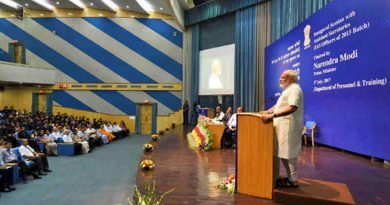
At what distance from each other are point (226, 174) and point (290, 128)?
5.73 feet

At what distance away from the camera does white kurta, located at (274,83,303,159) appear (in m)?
2.90

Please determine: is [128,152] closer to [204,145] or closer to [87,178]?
[87,178]

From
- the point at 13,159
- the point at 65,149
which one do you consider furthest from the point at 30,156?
the point at 65,149

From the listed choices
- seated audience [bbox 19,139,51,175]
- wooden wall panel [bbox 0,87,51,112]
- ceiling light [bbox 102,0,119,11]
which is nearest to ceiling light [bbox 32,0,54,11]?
ceiling light [bbox 102,0,119,11]

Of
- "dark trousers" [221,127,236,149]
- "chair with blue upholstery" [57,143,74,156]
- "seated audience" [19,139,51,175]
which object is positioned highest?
"dark trousers" [221,127,236,149]

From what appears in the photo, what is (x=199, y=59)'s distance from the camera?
52.5ft

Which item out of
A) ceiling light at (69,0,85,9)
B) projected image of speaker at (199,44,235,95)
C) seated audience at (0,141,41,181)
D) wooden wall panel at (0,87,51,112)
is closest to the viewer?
seated audience at (0,141,41,181)

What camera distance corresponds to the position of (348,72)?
19.8 feet

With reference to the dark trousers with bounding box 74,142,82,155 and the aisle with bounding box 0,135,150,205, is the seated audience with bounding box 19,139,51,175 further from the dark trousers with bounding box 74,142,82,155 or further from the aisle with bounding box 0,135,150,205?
the dark trousers with bounding box 74,142,82,155

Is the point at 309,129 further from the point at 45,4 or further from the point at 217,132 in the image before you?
the point at 45,4

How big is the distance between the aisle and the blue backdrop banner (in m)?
4.05

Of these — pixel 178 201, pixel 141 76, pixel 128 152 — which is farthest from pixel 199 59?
pixel 178 201

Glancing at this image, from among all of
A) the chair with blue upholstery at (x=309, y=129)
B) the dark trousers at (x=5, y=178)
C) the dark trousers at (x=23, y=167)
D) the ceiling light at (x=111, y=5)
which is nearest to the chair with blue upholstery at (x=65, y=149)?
the dark trousers at (x=23, y=167)

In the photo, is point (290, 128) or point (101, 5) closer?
point (290, 128)
